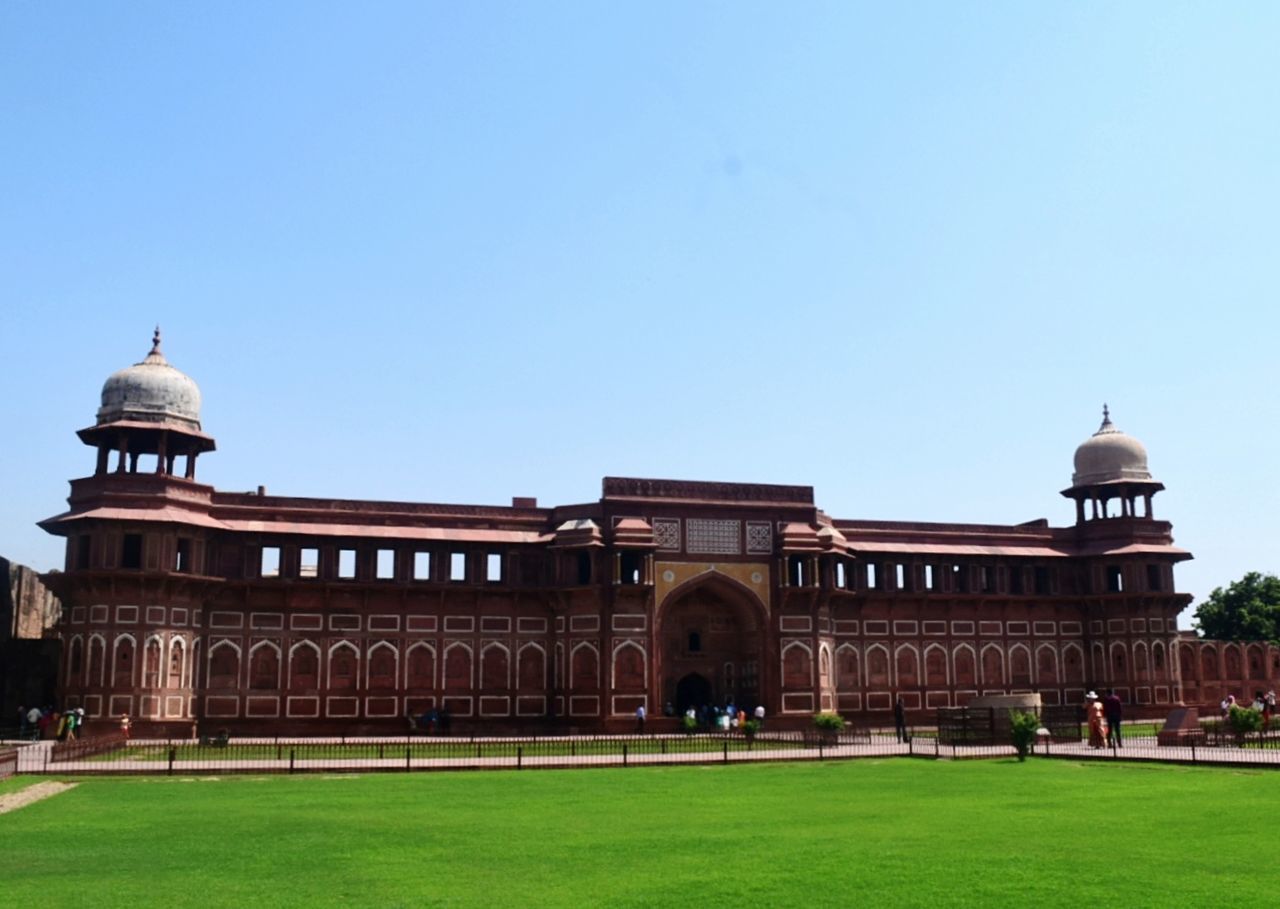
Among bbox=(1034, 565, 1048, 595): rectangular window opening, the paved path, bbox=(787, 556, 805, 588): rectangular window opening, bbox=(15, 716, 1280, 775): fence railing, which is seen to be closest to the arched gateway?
bbox=(787, 556, 805, 588): rectangular window opening

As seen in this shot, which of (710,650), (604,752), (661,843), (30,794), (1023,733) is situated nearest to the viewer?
(661,843)

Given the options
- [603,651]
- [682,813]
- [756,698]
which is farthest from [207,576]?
[682,813]

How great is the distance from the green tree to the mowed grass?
162 ft

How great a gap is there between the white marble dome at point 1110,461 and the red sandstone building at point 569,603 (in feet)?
0.35

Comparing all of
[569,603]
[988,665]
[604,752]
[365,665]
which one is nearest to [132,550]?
[365,665]

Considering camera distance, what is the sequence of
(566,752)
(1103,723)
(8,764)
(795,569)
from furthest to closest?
1. (795,569)
2. (566,752)
3. (1103,723)
4. (8,764)

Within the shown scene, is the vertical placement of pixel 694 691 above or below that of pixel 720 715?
above

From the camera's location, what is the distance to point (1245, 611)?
68562 mm

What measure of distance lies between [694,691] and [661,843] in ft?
113

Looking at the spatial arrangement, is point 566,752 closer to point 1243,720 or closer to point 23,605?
point 1243,720

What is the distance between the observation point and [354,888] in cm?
1181

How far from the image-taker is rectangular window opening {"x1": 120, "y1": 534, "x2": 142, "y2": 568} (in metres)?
40.4

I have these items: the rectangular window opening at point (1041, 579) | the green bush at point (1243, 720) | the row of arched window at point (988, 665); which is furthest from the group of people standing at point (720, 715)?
the green bush at point (1243, 720)

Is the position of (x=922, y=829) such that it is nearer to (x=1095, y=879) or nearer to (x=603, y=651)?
(x=1095, y=879)
